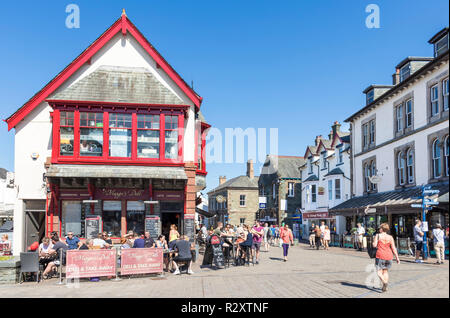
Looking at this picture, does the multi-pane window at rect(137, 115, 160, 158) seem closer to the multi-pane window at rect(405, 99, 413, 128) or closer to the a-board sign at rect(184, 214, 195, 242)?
the a-board sign at rect(184, 214, 195, 242)

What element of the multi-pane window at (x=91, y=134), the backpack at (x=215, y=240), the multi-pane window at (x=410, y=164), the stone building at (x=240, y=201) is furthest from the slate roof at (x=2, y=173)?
the multi-pane window at (x=410, y=164)

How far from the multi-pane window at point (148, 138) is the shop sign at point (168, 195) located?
2048mm

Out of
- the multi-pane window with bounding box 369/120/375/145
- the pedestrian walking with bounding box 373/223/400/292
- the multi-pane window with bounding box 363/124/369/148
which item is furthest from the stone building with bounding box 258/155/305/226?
the multi-pane window with bounding box 369/120/375/145

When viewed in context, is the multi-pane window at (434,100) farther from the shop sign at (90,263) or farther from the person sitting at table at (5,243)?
the person sitting at table at (5,243)

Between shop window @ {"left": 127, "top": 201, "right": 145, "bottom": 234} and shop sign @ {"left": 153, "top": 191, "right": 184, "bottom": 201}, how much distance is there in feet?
2.79

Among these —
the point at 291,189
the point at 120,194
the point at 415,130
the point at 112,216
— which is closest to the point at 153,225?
the point at 112,216

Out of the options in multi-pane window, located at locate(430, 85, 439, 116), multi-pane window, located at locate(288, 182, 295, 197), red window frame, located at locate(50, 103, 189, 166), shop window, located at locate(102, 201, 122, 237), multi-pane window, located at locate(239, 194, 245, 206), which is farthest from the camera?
multi-pane window, located at locate(239, 194, 245, 206)

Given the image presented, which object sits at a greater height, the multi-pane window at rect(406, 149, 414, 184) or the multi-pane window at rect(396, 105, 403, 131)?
the multi-pane window at rect(396, 105, 403, 131)

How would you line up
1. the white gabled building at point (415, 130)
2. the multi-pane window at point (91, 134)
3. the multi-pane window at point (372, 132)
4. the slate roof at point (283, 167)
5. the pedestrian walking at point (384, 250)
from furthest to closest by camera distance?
the slate roof at point (283, 167) → the multi-pane window at point (91, 134) → the pedestrian walking at point (384, 250) → the multi-pane window at point (372, 132) → the white gabled building at point (415, 130)

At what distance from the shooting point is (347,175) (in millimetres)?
41562

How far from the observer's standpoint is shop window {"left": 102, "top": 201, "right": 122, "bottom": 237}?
2277cm

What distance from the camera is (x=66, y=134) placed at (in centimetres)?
A: 2202

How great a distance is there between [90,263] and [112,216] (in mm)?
8446

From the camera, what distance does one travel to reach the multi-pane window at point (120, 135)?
22312mm
